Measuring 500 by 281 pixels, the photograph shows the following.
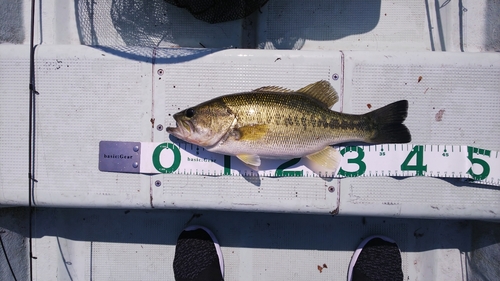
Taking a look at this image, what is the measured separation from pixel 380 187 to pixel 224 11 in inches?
71.9

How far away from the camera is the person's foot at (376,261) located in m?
2.61

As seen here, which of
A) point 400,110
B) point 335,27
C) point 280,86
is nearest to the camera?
point 400,110

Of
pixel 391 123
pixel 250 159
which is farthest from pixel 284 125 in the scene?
pixel 391 123

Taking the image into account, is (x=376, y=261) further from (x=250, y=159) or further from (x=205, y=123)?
(x=205, y=123)

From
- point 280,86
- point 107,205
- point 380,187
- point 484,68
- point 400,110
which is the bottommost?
point 107,205

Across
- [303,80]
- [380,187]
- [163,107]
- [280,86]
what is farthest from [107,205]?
[380,187]

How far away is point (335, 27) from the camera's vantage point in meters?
2.73

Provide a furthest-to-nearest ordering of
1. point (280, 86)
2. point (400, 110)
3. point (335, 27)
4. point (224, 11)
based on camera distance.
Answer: point (335, 27)
point (224, 11)
point (280, 86)
point (400, 110)

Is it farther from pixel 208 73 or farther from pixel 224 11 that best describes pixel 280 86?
pixel 224 11

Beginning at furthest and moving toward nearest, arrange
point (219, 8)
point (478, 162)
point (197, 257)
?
point (197, 257)
point (219, 8)
point (478, 162)

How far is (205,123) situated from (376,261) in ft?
5.95

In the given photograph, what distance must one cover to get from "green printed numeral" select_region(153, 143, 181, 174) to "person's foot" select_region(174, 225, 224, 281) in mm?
716

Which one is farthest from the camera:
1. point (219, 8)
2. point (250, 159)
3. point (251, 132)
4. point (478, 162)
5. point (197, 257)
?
point (197, 257)

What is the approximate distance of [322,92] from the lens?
7.20 feet
